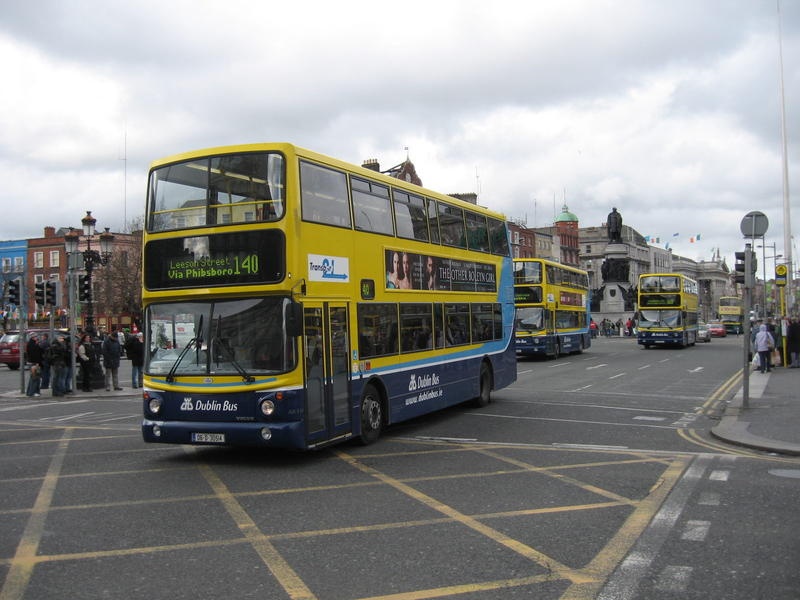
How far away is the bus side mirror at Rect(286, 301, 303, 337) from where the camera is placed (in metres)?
9.42

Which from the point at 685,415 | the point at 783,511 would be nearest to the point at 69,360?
the point at 685,415

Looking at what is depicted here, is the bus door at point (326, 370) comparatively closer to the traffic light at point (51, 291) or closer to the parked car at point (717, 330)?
the traffic light at point (51, 291)

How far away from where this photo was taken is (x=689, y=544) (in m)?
6.27

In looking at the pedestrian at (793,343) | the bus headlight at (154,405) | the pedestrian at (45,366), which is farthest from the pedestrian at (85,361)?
the pedestrian at (793,343)

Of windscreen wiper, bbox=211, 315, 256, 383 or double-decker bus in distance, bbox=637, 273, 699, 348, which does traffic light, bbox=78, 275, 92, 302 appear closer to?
windscreen wiper, bbox=211, 315, 256, 383

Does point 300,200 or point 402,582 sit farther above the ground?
point 300,200

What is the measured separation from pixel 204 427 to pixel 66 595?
4.61 meters

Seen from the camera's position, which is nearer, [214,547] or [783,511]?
[214,547]

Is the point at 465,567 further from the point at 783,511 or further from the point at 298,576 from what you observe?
the point at 783,511

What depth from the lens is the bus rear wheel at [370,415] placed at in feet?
37.8

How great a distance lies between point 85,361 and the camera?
22531 millimetres

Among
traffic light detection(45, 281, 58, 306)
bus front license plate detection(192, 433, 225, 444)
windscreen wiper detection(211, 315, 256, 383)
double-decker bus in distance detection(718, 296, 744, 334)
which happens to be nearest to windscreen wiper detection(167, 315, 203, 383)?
windscreen wiper detection(211, 315, 256, 383)

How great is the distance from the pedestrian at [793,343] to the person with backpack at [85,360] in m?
22.5

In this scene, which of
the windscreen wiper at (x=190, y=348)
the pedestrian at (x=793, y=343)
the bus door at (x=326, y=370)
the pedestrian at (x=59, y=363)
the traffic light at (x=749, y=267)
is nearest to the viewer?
the windscreen wiper at (x=190, y=348)
